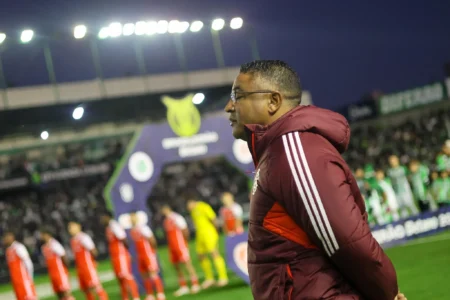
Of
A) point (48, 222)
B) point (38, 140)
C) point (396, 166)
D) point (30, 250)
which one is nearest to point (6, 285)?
point (30, 250)

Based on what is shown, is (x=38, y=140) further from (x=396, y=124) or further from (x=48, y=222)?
(x=396, y=124)

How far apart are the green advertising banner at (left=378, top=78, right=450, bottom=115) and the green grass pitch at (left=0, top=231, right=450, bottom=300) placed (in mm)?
18488

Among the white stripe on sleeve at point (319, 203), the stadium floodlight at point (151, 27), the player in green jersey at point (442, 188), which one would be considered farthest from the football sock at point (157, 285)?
the stadium floodlight at point (151, 27)

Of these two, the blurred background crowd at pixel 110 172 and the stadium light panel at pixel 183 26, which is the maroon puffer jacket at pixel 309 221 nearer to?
the blurred background crowd at pixel 110 172

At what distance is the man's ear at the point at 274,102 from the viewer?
8.14 ft

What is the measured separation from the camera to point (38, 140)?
109 feet

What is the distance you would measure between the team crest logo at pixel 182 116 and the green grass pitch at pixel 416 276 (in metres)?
3.22

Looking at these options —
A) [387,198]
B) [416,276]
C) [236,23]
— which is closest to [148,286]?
[416,276]

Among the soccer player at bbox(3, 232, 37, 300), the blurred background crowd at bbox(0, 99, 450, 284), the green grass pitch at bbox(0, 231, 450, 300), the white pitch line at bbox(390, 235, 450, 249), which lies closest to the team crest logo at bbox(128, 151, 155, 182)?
the green grass pitch at bbox(0, 231, 450, 300)

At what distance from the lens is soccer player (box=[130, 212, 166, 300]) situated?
535 inches

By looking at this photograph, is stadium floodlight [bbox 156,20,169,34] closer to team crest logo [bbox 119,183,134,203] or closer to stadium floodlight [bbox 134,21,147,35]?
stadium floodlight [bbox 134,21,147,35]

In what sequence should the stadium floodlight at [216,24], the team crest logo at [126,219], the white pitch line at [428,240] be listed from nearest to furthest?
the team crest logo at [126,219] → the white pitch line at [428,240] → the stadium floodlight at [216,24]

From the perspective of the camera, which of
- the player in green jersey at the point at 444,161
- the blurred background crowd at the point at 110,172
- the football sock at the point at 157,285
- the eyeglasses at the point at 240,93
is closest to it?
the eyeglasses at the point at 240,93

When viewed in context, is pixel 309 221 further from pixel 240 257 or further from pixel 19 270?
pixel 19 270
